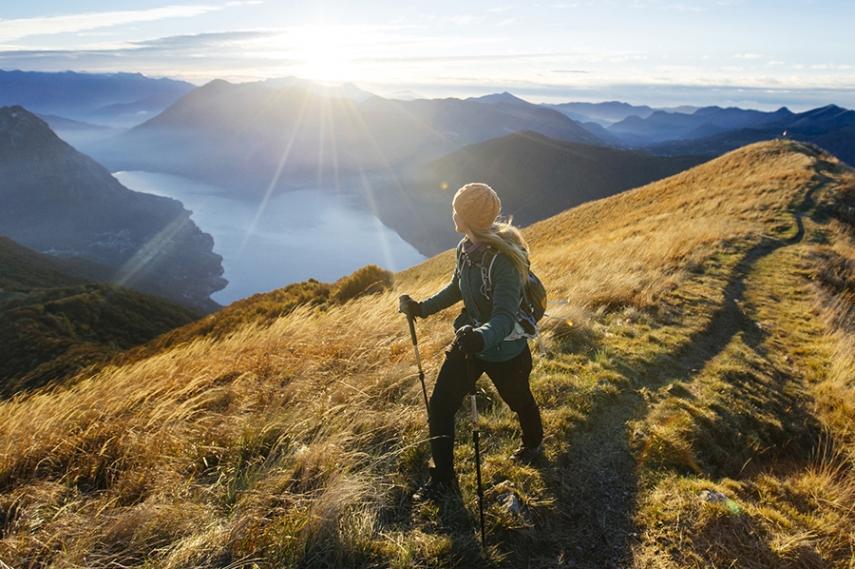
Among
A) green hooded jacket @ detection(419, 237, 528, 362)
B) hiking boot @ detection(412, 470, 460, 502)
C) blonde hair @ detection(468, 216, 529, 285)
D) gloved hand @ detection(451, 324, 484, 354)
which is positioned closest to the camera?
gloved hand @ detection(451, 324, 484, 354)

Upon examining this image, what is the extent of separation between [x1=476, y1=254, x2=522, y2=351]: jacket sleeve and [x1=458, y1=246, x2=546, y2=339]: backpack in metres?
0.07

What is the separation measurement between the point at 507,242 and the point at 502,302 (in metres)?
0.42

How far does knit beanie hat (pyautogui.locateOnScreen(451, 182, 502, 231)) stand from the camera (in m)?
3.11

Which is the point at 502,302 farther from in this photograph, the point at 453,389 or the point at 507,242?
the point at 453,389

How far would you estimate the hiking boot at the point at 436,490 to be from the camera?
136 inches

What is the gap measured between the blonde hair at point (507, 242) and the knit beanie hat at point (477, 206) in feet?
0.19

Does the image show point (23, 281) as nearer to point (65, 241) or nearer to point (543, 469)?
point (543, 469)

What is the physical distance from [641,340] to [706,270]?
516cm

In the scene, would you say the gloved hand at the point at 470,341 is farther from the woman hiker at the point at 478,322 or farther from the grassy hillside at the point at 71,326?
the grassy hillside at the point at 71,326

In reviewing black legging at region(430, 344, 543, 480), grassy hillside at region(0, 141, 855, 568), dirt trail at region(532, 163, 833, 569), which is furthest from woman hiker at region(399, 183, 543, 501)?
dirt trail at region(532, 163, 833, 569)

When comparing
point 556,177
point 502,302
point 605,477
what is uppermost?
point 502,302

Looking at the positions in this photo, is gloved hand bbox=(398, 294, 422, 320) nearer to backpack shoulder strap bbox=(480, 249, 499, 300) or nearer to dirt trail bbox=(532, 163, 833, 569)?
backpack shoulder strap bbox=(480, 249, 499, 300)

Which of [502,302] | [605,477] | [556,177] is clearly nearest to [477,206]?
[502,302]

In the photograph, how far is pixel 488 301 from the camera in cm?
328
